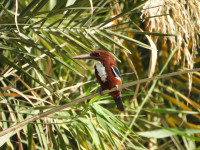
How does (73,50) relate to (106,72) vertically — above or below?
above

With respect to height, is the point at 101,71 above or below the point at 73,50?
below

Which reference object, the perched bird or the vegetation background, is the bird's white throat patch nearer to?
the perched bird

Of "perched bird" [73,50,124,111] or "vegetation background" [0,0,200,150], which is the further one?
"perched bird" [73,50,124,111]

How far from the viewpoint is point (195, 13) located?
2174mm

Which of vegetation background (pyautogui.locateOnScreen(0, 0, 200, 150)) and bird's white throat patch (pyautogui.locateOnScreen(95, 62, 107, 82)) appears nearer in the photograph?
vegetation background (pyautogui.locateOnScreen(0, 0, 200, 150))

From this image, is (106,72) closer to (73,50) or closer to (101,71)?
(101,71)

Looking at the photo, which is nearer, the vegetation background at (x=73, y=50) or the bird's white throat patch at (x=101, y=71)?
the vegetation background at (x=73, y=50)

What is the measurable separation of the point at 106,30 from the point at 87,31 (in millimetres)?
121

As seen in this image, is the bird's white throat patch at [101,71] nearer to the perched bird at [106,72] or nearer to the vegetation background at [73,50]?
the perched bird at [106,72]

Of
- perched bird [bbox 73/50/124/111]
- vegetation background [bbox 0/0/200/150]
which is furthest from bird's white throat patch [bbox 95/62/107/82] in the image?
vegetation background [bbox 0/0/200/150]

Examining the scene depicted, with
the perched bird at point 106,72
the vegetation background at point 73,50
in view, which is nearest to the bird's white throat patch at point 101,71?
the perched bird at point 106,72

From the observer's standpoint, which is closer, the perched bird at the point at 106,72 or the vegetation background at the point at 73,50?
the vegetation background at the point at 73,50

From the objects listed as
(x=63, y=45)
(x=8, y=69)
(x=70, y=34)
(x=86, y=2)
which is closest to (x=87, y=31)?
(x=70, y=34)

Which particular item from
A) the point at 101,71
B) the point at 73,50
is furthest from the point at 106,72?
the point at 73,50
